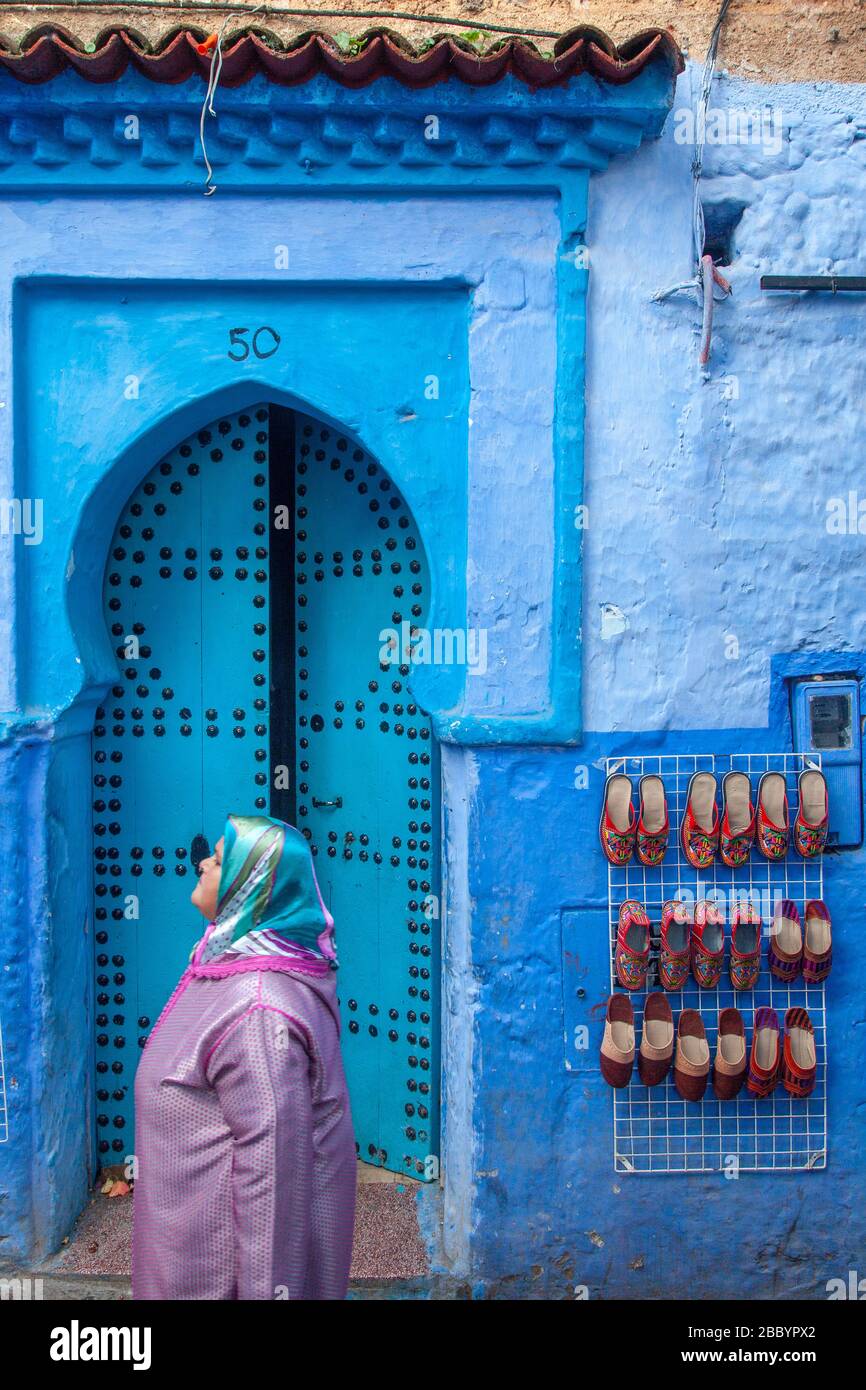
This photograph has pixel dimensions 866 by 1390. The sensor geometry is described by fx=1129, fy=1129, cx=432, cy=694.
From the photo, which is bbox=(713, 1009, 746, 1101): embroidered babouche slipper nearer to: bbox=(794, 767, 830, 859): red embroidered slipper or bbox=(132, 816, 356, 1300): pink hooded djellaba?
bbox=(794, 767, 830, 859): red embroidered slipper

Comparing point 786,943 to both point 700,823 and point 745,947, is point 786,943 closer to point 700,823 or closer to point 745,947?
point 745,947

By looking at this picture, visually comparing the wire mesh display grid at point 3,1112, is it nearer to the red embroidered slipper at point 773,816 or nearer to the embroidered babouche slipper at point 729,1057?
the embroidered babouche slipper at point 729,1057

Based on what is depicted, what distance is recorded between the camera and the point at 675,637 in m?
4.11

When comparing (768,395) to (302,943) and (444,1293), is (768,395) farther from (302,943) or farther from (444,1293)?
(444,1293)

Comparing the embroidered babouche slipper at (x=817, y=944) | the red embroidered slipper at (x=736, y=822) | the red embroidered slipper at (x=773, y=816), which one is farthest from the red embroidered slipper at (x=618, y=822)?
the embroidered babouche slipper at (x=817, y=944)

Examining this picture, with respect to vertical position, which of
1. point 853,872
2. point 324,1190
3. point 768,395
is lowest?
point 324,1190

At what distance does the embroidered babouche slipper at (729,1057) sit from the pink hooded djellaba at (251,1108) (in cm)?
176

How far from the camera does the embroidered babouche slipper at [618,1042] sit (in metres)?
3.96

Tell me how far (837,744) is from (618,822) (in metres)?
0.88

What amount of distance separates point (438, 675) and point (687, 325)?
1543mm

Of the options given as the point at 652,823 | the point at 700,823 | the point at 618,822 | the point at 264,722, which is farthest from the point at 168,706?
the point at 700,823

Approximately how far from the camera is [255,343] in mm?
4062

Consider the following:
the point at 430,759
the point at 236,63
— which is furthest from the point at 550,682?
the point at 236,63

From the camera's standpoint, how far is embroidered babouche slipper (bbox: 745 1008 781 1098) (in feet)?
13.2
